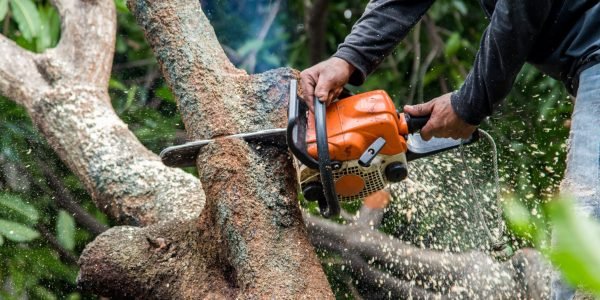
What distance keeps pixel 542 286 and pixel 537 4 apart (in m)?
1.26

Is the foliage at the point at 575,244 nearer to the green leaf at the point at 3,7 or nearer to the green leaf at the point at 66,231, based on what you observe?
the green leaf at the point at 66,231

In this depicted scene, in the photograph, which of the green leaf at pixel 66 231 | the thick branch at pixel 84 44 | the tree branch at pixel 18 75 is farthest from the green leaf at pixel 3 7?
the green leaf at pixel 66 231

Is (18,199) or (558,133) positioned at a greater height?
(18,199)

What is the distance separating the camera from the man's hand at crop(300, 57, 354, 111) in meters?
1.65

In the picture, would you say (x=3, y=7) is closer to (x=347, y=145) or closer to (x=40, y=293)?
(x=40, y=293)

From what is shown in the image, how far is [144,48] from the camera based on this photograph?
4531 mm

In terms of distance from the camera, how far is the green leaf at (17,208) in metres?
2.88

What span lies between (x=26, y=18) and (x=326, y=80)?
7.69ft

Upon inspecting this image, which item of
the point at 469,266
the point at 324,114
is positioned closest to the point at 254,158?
the point at 324,114

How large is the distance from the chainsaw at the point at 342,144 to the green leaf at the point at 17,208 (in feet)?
4.71

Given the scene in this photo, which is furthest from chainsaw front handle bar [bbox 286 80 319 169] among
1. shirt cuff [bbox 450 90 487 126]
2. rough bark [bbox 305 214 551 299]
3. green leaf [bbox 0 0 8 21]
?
green leaf [bbox 0 0 8 21]

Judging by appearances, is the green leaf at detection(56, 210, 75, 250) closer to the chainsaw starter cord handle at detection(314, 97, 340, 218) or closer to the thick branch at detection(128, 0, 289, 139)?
the thick branch at detection(128, 0, 289, 139)

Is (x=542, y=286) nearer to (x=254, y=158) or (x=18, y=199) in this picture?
(x=254, y=158)

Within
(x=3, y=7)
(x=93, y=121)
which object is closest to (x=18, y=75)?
(x=93, y=121)
